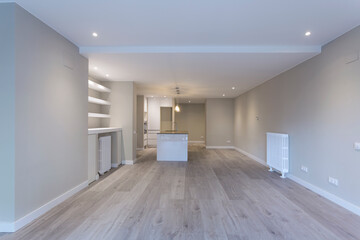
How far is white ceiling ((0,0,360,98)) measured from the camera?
7.75ft

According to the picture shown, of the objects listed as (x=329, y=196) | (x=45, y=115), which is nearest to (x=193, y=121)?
(x=329, y=196)

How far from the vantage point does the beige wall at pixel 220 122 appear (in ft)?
32.3

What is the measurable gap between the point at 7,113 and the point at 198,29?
2.78m

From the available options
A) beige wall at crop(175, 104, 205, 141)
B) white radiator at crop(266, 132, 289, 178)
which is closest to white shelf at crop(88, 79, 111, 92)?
white radiator at crop(266, 132, 289, 178)

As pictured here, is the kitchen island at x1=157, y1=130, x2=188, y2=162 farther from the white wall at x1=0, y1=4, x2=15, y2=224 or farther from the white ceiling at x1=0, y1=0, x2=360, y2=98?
the white wall at x1=0, y1=4, x2=15, y2=224

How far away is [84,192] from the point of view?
357cm

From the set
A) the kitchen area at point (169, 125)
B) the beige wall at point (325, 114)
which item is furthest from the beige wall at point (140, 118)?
the beige wall at point (325, 114)

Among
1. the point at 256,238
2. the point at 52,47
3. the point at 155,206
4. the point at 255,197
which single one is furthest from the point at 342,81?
the point at 52,47

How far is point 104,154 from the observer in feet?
16.4

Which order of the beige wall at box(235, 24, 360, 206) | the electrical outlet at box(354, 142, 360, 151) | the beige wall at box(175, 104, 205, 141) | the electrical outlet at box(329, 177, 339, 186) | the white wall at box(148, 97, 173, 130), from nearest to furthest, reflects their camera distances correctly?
the electrical outlet at box(354, 142, 360, 151)
the beige wall at box(235, 24, 360, 206)
the electrical outlet at box(329, 177, 339, 186)
the white wall at box(148, 97, 173, 130)
the beige wall at box(175, 104, 205, 141)

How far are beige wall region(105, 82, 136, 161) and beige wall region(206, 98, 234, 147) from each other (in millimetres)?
4875

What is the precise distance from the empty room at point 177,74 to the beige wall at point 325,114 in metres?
0.02

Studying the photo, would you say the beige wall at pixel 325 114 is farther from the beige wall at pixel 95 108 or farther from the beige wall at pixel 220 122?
the beige wall at pixel 95 108

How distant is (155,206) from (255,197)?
1.76m
